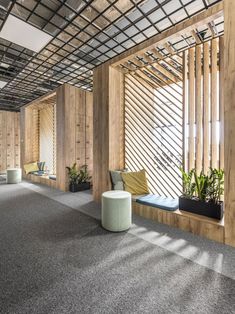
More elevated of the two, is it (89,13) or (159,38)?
(89,13)

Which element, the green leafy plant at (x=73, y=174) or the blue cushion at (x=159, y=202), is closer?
the blue cushion at (x=159, y=202)

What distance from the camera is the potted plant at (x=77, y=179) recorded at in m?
5.27

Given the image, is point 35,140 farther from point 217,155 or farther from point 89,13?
point 217,155

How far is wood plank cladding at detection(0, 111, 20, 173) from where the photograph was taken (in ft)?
30.1

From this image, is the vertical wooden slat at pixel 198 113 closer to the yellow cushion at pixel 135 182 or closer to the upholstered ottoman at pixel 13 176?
the yellow cushion at pixel 135 182

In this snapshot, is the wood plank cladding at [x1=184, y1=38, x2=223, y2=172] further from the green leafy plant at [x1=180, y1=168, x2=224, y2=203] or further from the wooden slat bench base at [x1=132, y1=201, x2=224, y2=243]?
the wooden slat bench base at [x1=132, y1=201, x2=224, y2=243]

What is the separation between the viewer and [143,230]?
271 centimetres

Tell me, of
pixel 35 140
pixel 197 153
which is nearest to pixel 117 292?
pixel 197 153

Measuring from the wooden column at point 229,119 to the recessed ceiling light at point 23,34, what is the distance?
3227mm

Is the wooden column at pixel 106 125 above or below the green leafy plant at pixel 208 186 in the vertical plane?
above

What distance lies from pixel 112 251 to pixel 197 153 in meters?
2.26

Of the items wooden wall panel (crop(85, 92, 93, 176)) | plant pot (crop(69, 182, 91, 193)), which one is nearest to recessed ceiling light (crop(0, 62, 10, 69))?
wooden wall panel (crop(85, 92, 93, 176))

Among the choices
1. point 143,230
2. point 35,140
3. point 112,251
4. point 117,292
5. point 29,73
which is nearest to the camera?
point 117,292

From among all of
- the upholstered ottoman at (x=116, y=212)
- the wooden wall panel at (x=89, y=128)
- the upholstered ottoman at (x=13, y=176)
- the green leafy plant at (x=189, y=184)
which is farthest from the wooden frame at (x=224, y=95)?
the upholstered ottoman at (x=13, y=176)
